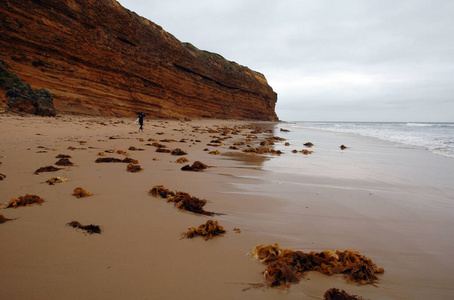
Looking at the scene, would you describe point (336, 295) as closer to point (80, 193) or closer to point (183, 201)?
point (183, 201)

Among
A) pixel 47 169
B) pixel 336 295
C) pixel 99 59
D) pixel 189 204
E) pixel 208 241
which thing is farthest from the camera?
pixel 99 59

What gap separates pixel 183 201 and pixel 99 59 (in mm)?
20002

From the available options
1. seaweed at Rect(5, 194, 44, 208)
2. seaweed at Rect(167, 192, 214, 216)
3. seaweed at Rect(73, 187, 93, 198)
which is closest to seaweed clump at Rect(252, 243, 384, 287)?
seaweed at Rect(167, 192, 214, 216)

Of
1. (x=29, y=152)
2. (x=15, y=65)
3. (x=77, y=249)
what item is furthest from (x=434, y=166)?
(x=15, y=65)

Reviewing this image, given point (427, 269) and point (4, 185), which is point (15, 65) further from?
point (427, 269)

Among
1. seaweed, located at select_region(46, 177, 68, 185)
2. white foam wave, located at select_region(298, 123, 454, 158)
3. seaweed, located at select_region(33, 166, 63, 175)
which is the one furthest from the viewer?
white foam wave, located at select_region(298, 123, 454, 158)

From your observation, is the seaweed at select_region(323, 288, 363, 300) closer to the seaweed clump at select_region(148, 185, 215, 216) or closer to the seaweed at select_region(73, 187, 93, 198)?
the seaweed clump at select_region(148, 185, 215, 216)

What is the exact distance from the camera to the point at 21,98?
11305mm

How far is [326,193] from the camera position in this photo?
345 cm

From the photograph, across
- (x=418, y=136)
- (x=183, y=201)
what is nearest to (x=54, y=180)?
(x=183, y=201)

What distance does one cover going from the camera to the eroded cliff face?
15.0 metres

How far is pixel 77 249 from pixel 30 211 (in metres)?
0.93

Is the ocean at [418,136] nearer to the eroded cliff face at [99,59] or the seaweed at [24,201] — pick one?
the seaweed at [24,201]

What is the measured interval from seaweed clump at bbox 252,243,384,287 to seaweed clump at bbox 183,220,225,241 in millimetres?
402
